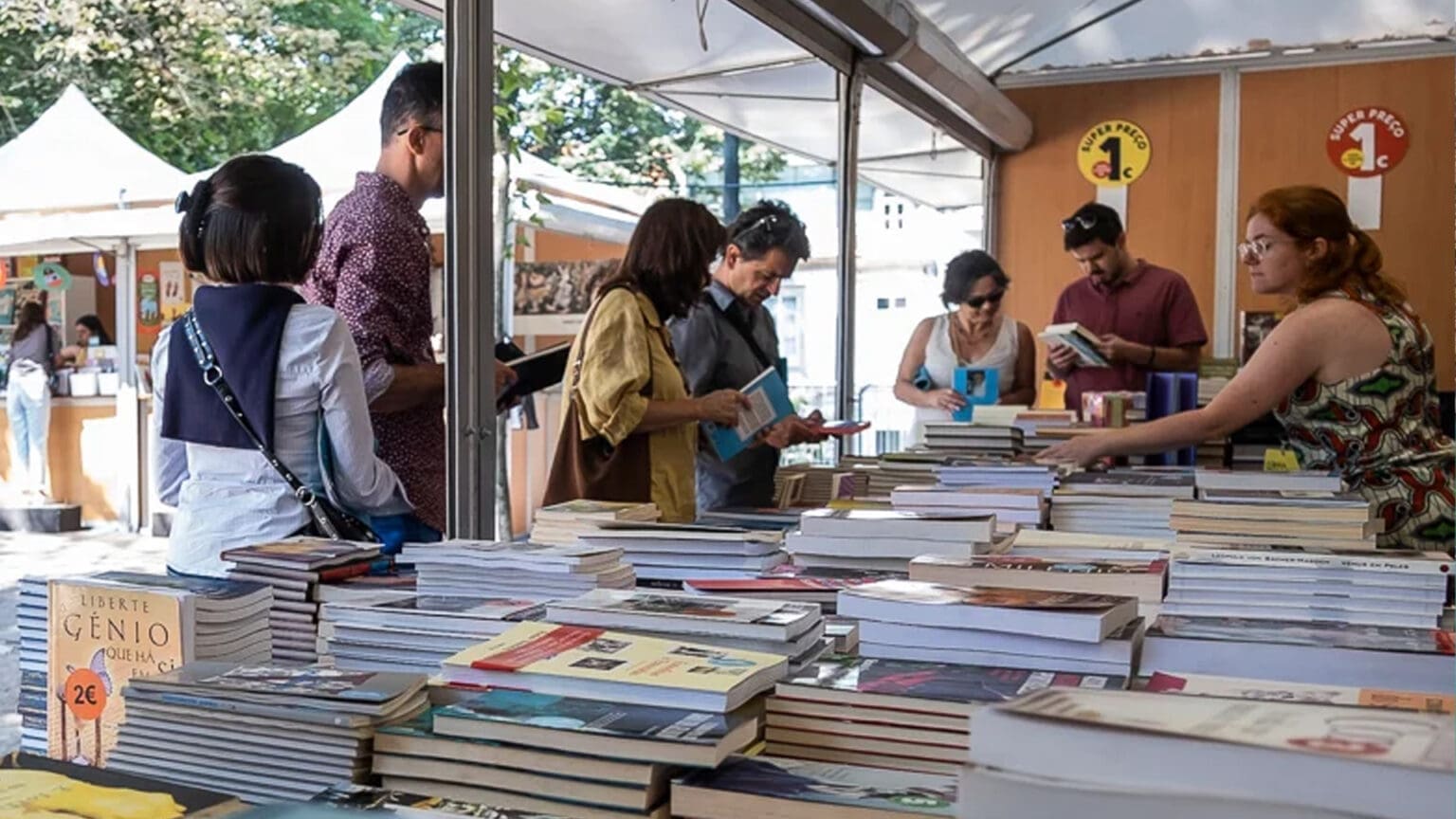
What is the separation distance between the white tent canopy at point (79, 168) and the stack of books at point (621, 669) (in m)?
6.24

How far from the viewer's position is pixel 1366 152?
5.58 metres

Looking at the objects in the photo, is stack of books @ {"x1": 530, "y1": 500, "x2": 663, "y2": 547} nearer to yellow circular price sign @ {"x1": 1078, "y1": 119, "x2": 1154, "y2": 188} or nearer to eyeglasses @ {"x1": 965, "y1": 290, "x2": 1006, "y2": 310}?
eyeglasses @ {"x1": 965, "y1": 290, "x2": 1006, "y2": 310}

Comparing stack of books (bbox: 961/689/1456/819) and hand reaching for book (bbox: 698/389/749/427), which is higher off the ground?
hand reaching for book (bbox: 698/389/749/427)

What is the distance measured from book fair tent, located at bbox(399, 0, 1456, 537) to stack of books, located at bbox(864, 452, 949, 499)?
2.80ft

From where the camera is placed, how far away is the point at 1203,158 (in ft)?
19.2

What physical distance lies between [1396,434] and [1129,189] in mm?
3872

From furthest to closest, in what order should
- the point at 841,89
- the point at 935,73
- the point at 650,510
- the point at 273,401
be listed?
1. the point at 935,73
2. the point at 841,89
3. the point at 650,510
4. the point at 273,401

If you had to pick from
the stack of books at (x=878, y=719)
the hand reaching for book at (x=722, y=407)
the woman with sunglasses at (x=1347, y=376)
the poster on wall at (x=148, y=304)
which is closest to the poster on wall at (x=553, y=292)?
the poster on wall at (x=148, y=304)

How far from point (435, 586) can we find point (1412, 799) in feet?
3.46

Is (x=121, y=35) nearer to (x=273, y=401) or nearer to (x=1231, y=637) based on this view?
(x=273, y=401)

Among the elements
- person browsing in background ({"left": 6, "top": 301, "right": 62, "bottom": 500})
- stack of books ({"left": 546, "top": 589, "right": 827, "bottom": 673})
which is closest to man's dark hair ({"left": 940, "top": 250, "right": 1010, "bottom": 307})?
stack of books ({"left": 546, "top": 589, "right": 827, "bottom": 673})

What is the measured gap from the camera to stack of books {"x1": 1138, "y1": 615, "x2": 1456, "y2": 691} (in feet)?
3.71

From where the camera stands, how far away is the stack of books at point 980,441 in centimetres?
316

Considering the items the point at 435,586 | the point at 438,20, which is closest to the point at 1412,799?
the point at 435,586
